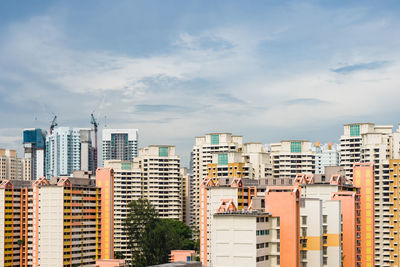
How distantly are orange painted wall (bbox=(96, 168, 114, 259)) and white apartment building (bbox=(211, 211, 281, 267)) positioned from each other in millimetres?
54138

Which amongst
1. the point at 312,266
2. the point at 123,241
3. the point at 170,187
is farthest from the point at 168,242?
the point at 312,266

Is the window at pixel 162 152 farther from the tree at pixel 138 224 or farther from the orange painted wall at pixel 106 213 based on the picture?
the orange painted wall at pixel 106 213

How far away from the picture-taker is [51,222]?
342 ft

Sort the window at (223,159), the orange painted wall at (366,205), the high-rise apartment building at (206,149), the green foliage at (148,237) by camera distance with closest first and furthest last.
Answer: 1. the orange painted wall at (366,205)
2. the green foliage at (148,237)
3. the window at (223,159)
4. the high-rise apartment building at (206,149)

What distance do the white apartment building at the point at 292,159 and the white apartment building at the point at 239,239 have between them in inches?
3578

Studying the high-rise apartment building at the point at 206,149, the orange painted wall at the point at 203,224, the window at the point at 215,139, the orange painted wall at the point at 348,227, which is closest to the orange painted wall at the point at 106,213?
the orange painted wall at the point at 203,224

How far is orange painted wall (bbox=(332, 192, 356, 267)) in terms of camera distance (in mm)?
80312

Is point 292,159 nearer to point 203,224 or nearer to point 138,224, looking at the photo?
point 138,224

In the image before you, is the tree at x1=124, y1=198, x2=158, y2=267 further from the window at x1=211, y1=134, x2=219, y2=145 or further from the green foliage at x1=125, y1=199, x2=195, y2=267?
the window at x1=211, y1=134, x2=219, y2=145

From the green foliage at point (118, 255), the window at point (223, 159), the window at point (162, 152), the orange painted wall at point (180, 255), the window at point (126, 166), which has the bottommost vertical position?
the green foliage at point (118, 255)

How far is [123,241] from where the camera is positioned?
14350 centimetres

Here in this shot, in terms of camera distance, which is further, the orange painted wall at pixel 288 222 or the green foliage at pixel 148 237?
the green foliage at pixel 148 237

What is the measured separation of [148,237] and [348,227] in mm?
52244

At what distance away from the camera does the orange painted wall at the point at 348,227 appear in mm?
80312
